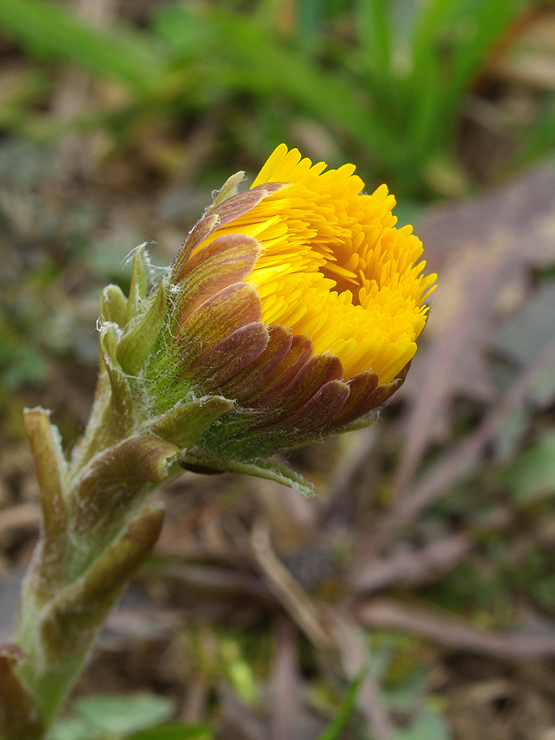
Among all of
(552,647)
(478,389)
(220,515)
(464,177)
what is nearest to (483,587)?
(552,647)

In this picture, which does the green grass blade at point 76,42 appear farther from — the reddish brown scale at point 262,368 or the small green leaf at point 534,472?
the reddish brown scale at point 262,368

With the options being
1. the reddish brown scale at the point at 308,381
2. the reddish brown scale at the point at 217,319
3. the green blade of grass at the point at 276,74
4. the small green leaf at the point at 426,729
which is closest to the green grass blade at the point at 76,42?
the green blade of grass at the point at 276,74

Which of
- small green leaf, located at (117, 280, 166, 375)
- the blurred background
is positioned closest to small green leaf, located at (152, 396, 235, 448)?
Result: small green leaf, located at (117, 280, 166, 375)

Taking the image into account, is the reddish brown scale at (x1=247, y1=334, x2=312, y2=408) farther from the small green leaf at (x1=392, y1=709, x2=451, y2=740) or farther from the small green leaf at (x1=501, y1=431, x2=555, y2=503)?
the small green leaf at (x1=501, y1=431, x2=555, y2=503)

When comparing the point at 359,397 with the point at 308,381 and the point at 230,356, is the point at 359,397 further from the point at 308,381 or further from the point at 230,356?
the point at 230,356

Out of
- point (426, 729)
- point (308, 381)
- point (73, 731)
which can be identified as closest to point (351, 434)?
point (426, 729)

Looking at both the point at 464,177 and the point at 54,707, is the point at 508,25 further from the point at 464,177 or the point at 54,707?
the point at 54,707
